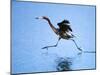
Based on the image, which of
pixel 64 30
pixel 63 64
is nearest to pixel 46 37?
pixel 64 30

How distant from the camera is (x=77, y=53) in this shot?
7.84ft

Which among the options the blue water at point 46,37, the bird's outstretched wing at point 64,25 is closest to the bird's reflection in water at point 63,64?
the blue water at point 46,37

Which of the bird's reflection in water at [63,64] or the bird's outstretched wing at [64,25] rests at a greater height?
the bird's outstretched wing at [64,25]

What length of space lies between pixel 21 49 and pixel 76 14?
747mm

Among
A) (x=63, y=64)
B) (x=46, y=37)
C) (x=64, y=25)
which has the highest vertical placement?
(x=64, y=25)

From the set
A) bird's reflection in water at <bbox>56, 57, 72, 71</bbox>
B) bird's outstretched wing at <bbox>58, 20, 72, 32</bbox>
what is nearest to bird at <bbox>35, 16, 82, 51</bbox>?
bird's outstretched wing at <bbox>58, 20, 72, 32</bbox>

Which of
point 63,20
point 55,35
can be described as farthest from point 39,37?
point 63,20

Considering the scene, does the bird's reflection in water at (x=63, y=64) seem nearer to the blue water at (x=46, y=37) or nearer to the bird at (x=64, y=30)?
the blue water at (x=46, y=37)

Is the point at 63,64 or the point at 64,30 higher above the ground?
the point at 64,30

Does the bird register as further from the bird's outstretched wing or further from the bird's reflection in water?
the bird's reflection in water

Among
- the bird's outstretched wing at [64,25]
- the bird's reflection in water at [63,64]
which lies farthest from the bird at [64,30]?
the bird's reflection in water at [63,64]

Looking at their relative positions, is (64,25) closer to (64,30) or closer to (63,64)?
(64,30)

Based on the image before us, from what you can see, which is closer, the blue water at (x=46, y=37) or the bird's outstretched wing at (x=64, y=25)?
the blue water at (x=46, y=37)

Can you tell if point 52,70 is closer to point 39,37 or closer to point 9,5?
point 39,37
